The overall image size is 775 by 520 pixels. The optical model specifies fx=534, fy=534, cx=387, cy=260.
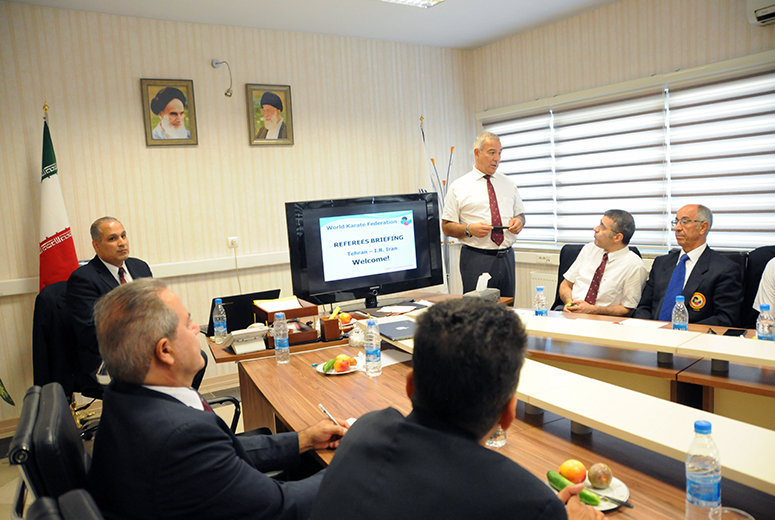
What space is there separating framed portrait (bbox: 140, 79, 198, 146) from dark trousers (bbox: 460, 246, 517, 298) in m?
2.39

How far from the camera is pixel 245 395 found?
2.77m

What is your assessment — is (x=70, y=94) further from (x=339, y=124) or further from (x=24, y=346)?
(x=339, y=124)

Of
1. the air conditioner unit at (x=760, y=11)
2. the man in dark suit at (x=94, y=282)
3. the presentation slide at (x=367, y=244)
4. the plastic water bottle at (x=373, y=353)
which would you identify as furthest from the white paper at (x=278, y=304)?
the air conditioner unit at (x=760, y=11)

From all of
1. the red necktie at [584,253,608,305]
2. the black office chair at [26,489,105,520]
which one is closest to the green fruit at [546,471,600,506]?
the black office chair at [26,489,105,520]

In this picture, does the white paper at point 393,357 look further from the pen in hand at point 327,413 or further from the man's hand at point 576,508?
the man's hand at point 576,508

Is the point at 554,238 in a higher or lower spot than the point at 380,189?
lower

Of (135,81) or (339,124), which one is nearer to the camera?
(135,81)

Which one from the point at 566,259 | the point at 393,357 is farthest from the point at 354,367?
the point at 566,259

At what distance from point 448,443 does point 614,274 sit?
10.2 feet

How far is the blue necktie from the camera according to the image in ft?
10.5

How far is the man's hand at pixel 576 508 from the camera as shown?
3.53 feet

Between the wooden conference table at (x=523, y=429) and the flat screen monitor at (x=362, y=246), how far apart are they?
0.55 m

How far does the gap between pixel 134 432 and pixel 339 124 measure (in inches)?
163

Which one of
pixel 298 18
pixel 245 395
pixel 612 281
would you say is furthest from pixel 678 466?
pixel 298 18
